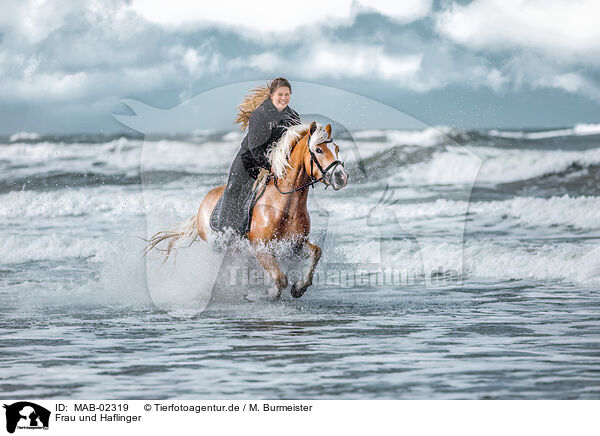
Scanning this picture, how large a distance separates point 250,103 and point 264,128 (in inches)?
14.0

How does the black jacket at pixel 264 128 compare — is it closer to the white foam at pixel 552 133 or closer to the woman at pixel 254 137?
the woman at pixel 254 137

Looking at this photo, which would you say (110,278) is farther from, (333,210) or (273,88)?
(333,210)

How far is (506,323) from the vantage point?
5812 mm

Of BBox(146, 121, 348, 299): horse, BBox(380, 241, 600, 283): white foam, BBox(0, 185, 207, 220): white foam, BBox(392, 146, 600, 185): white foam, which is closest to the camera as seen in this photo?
BBox(146, 121, 348, 299): horse

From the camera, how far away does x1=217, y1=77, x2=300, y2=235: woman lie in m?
6.03

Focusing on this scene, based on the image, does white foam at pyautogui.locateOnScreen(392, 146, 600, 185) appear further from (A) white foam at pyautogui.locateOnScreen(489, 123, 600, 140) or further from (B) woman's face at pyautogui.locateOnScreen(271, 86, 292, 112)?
(B) woman's face at pyautogui.locateOnScreen(271, 86, 292, 112)

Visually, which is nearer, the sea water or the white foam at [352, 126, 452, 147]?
the sea water

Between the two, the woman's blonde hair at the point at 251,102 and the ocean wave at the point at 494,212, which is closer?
the woman's blonde hair at the point at 251,102

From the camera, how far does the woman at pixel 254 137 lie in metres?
6.03

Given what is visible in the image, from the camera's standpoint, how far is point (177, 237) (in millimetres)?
7180

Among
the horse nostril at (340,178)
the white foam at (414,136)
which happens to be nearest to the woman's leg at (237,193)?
the horse nostril at (340,178)
